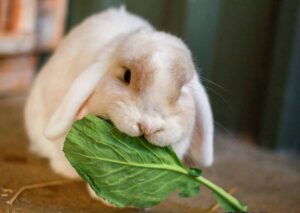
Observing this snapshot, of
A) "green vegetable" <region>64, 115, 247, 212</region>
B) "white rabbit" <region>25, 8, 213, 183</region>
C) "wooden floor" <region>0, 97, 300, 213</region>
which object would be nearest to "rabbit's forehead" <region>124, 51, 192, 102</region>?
"white rabbit" <region>25, 8, 213, 183</region>

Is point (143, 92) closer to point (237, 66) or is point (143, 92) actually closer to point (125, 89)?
point (125, 89)

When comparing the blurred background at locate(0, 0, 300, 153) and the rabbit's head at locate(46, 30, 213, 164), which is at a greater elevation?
the rabbit's head at locate(46, 30, 213, 164)

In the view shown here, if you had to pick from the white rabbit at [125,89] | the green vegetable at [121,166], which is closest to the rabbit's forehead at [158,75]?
the white rabbit at [125,89]

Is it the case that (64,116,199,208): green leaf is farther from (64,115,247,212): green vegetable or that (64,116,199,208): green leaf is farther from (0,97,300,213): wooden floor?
(0,97,300,213): wooden floor

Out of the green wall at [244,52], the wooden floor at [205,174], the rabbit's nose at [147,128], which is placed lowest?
the wooden floor at [205,174]

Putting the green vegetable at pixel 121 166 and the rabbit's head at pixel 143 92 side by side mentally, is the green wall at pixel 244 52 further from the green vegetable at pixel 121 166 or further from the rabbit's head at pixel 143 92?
the green vegetable at pixel 121 166

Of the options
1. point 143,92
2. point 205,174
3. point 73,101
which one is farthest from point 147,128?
point 205,174
